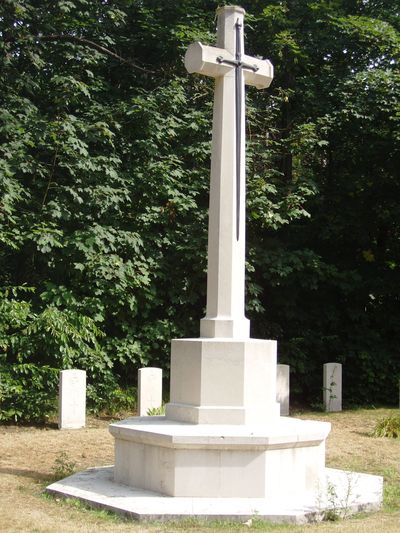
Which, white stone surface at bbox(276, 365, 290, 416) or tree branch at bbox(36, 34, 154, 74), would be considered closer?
white stone surface at bbox(276, 365, 290, 416)

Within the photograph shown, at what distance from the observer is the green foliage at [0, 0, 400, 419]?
14.4m

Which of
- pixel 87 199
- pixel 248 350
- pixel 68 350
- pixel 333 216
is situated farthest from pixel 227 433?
pixel 333 216

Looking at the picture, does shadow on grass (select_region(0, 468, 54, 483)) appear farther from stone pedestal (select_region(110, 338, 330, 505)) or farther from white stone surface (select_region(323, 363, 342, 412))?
white stone surface (select_region(323, 363, 342, 412))

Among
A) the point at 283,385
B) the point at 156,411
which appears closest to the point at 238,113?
the point at 156,411

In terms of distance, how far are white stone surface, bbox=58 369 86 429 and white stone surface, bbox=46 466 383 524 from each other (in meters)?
4.74

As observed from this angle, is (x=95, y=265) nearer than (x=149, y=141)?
Yes

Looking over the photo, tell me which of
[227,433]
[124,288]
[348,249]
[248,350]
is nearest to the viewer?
[227,433]

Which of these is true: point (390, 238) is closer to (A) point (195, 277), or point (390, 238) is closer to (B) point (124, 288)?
(A) point (195, 277)

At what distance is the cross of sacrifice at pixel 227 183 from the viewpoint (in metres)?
7.97

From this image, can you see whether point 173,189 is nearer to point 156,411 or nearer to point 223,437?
point 156,411

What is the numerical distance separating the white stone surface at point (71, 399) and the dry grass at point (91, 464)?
252 mm

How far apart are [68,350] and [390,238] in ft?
26.9

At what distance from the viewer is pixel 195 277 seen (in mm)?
15625

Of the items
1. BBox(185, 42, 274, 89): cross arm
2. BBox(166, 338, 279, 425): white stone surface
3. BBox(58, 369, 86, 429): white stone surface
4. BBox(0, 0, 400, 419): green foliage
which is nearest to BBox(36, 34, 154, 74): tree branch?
BBox(0, 0, 400, 419): green foliage
